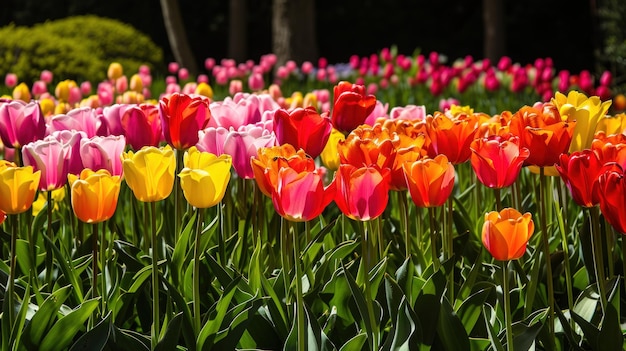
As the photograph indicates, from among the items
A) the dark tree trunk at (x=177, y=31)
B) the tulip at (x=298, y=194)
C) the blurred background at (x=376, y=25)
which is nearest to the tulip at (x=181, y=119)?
the tulip at (x=298, y=194)

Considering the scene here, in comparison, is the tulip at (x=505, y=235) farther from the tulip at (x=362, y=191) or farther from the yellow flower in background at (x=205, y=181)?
the yellow flower in background at (x=205, y=181)

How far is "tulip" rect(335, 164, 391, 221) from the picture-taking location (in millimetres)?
1696

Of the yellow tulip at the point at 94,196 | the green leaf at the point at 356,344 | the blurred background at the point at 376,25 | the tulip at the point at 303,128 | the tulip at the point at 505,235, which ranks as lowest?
the blurred background at the point at 376,25

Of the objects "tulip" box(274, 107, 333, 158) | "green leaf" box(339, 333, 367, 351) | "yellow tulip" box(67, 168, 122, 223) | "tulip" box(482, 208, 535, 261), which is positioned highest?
"tulip" box(274, 107, 333, 158)

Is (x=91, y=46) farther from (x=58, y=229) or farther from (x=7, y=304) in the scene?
(x=7, y=304)

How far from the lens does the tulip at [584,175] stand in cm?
176

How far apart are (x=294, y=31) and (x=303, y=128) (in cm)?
1042

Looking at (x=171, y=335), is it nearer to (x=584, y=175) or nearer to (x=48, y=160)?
(x=48, y=160)

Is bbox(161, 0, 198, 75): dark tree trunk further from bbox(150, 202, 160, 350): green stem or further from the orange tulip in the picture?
bbox(150, 202, 160, 350): green stem

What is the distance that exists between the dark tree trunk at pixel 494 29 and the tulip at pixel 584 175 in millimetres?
13658

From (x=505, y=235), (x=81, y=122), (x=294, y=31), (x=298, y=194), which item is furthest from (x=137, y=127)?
(x=294, y=31)

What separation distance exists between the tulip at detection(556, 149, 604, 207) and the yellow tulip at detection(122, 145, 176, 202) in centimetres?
83

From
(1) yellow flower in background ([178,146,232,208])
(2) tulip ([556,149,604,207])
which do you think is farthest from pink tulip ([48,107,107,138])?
(2) tulip ([556,149,604,207])

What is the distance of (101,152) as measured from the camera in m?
2.09
